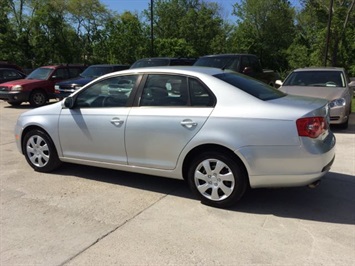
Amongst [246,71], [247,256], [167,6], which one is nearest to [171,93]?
[247,256]

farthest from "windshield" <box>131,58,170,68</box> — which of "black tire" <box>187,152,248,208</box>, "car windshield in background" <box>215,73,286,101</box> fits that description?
"black tire" <box>187,152,248,208</box>

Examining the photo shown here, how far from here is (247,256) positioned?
10.8ft

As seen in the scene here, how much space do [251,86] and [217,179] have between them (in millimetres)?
1231

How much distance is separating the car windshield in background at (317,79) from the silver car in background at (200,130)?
531 cm

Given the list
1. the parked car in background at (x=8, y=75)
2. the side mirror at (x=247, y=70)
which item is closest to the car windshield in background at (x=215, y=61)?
the side mirror at (x=247, y=70)

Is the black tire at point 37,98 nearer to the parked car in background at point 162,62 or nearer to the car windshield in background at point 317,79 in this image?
the parked car in background at point 162,62

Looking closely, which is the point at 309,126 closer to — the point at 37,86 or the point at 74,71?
the point at 37,86

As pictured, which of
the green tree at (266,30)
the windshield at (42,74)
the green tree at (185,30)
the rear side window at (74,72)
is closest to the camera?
the windshield at (42,74)

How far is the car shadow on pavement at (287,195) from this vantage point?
4176mm

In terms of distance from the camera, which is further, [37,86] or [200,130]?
[37,86]

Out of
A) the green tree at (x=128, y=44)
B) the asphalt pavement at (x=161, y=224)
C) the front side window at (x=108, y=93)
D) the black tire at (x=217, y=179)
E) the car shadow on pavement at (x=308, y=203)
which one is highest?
the green tree at (x=128, y=44)

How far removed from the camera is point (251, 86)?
4.60 m

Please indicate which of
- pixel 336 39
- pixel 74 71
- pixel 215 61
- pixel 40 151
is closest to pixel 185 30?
pixel 336 39

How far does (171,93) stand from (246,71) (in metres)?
7.20
